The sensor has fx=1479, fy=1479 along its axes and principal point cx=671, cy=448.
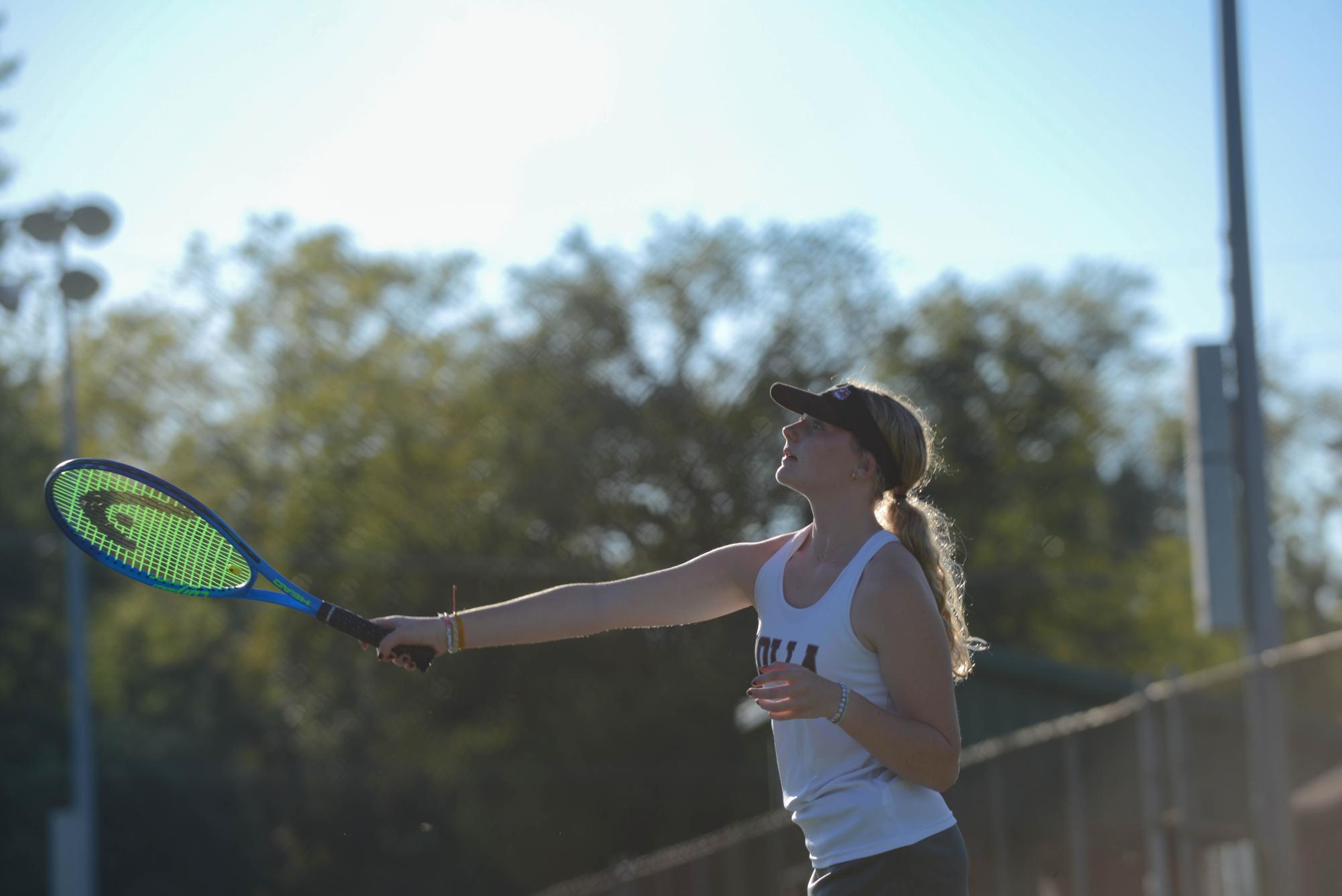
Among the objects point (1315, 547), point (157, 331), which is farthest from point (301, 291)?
point (1315, 547)

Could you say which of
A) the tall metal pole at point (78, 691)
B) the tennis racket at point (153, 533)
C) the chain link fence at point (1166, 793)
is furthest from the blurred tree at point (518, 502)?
the tennis racket at point (153, 533)

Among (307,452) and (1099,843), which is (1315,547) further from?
(1099,843)

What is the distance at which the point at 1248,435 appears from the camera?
25.8ft

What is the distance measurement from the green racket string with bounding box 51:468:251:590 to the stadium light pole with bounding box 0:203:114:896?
12125mm

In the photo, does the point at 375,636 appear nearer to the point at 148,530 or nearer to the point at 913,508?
the point at 148,530

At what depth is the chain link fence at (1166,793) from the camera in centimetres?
657

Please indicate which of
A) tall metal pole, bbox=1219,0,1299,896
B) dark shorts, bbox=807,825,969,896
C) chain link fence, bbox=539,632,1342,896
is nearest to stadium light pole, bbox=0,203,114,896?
chain link fence, bbox=539,632,1342,896

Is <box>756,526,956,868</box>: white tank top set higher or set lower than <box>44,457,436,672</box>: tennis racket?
lower

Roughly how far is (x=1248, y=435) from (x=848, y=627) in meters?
5.58

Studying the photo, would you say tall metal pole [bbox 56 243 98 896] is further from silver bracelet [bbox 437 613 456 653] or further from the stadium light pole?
silver bracelet [bbox 437 613 456 653]

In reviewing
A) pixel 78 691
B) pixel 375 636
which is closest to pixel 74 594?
pixel 78 691

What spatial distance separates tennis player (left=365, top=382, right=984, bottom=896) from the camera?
2965 millimetres

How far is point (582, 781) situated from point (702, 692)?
294 cm

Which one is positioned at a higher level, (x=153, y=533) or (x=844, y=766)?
(x=153, y=533)
